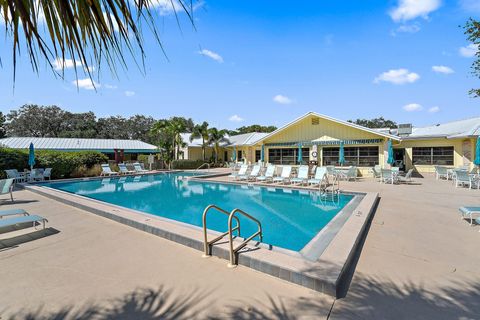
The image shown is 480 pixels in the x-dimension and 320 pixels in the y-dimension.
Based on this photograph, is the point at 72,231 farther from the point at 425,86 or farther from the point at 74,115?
the point at 74,115

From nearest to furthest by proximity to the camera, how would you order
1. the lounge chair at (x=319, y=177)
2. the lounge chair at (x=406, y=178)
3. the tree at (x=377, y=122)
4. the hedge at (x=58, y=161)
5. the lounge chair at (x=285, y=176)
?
the lounge chair at (x=319, y=177) → the lounge chair at (x=406, y=178) → the lounge chair at (x=285, y=176) → the hedge at (x=58, y=161) → the tree at (x=377, y=122)

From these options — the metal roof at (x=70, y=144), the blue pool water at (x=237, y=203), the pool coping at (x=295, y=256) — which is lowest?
the blue pool water at (x=237, y=203)

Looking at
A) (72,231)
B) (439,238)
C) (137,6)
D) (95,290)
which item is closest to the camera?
(137,6)

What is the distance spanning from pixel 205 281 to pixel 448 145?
21.6 metres

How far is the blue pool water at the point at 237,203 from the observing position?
7727 millimetres

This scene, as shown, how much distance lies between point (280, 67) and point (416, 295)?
16090mm

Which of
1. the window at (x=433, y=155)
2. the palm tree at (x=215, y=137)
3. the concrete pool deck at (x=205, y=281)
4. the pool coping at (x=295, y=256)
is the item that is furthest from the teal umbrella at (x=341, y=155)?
A: the palm tree at (x=215, y=137)

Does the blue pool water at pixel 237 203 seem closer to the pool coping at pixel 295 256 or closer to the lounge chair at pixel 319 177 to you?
the lounge chair at pixel 319 177

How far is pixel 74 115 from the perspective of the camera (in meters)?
54.3

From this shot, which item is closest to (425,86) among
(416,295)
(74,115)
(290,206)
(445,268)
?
(290,206)

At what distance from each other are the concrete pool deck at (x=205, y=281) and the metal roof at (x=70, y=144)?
28.7 metres

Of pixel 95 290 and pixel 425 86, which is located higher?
pixel 425 86

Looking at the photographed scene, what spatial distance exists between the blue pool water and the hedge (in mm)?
2391

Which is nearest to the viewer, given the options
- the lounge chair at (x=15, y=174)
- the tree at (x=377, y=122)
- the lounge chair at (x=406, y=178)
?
the lounge chair at (x=406, y=178)
